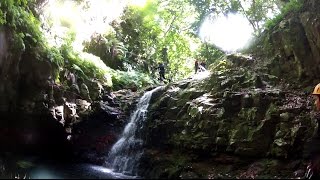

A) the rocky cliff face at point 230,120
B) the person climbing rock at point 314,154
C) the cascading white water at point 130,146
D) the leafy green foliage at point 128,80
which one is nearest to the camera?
the person climbing rock at point 314,154

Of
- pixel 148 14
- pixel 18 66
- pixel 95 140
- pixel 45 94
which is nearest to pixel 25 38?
pixel 18 66

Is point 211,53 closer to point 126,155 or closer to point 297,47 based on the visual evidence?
point 297,47

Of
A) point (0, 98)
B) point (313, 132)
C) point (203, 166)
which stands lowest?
point (203, 166)

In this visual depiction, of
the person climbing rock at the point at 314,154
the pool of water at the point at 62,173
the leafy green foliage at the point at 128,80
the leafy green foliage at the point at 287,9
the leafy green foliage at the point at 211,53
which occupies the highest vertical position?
the leafy green foliage at the point at 211,53

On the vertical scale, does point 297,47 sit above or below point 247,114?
above

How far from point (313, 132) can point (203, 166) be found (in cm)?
323

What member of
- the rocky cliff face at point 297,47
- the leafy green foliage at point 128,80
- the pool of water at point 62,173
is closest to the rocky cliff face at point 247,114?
the rocky cliff face at point 297,47

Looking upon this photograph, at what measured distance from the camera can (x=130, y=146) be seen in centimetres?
1320

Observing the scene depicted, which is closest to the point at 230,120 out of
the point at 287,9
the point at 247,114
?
the point at 247,114

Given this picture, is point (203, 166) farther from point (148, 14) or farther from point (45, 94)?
point (148, 14)

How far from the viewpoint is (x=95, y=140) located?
14133 mm

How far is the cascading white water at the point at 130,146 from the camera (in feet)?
40.0

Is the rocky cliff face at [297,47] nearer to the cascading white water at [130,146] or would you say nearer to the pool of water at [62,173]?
the cascading white water at [130,146]

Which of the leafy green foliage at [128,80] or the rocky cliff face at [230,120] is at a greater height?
the leafy green foliage at [128,80]
